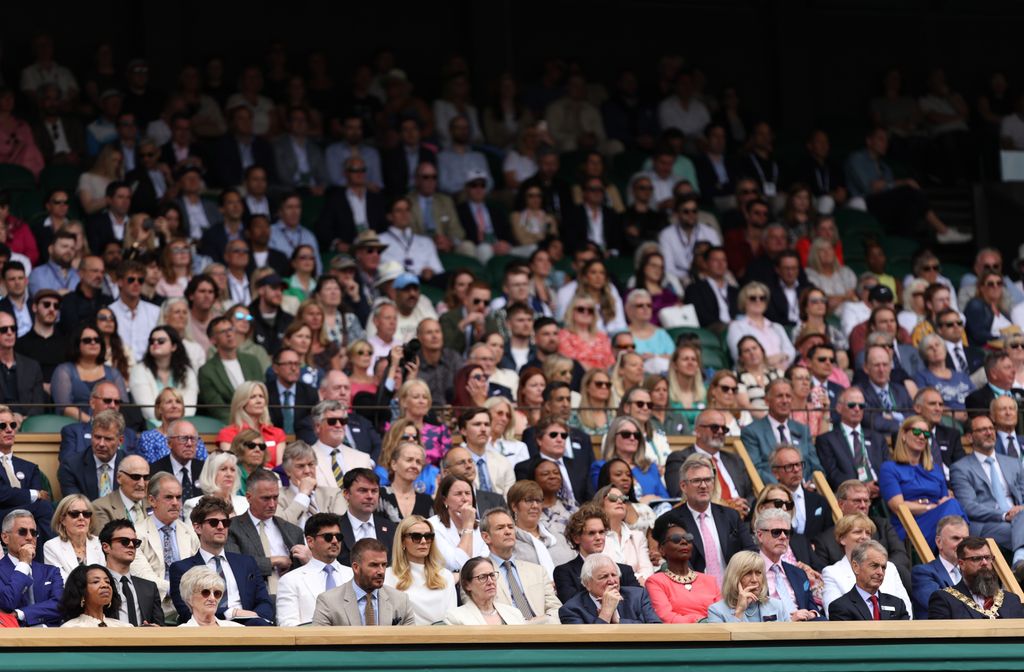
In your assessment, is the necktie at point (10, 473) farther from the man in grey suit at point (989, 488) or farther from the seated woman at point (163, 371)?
the man in grey suit at point (989, 488)

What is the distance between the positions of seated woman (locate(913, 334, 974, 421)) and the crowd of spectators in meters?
0.03

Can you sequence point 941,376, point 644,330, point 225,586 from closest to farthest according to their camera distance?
point 225,586, point 941,376, point 644,330

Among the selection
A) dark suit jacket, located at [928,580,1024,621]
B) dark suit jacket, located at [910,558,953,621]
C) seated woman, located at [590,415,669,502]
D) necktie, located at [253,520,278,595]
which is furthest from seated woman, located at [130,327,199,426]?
dark suit jacket, located at [928,580,1024,621]

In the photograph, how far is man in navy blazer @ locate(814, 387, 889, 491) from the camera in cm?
1155

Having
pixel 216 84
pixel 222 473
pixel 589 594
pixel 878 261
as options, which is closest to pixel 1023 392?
pixel 878 261

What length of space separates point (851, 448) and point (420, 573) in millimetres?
3597

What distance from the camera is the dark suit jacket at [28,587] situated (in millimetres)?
8781

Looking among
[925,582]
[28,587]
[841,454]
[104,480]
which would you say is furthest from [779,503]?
[28,587]

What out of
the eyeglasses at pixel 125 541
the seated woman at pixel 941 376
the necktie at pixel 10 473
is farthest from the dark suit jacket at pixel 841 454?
the necktie at pixel 10 473

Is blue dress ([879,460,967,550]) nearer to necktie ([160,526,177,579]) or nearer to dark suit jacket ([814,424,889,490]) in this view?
dark suit jacket ([814,424,889,490])

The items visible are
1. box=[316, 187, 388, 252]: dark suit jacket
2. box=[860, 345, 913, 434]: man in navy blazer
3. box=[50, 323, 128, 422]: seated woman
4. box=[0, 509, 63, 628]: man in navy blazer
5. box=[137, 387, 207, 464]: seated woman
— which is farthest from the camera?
box=[316, 187, 388, 252]: dark suit jacket

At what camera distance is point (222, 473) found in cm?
988

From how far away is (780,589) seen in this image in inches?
384

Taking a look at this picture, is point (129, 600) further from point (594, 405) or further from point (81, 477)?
point (594, 405)
